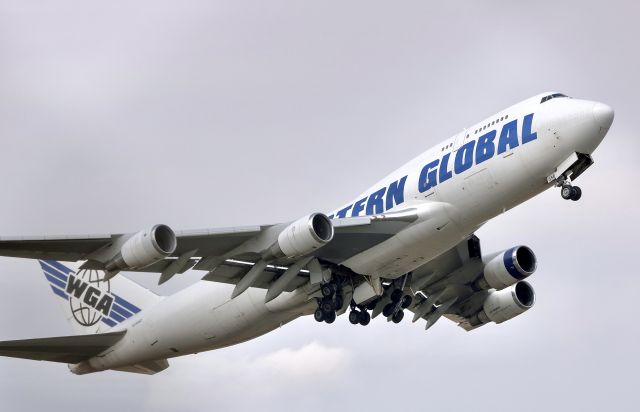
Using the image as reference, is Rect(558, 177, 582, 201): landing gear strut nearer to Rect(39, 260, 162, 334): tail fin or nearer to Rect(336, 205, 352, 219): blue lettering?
Rect(336, 205, 352, 219): blue lettering

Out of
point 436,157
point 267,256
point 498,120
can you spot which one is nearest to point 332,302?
point 267,256

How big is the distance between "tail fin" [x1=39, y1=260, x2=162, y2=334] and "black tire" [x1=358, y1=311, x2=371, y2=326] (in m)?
8.29

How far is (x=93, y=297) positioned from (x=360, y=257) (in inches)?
560

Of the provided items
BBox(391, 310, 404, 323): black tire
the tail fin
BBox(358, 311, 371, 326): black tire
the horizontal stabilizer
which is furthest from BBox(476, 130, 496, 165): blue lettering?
the horizontal stabilizer

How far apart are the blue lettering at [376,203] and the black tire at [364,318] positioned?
4266 millimetres

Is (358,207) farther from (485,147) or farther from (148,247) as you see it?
(148,247)

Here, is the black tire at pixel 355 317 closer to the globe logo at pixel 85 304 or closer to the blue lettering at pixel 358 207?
the blue lettering at pixel 358 207

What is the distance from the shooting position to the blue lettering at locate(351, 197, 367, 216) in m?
34.8

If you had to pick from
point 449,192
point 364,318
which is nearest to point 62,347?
point 364,318

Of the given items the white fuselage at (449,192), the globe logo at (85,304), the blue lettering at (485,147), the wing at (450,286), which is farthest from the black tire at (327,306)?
the globe logo at (85,304)

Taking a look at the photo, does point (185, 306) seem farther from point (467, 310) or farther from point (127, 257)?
point (467, 310)

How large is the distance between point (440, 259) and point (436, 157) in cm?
625

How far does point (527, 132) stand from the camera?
100 ft

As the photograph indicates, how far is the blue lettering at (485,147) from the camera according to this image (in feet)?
101
